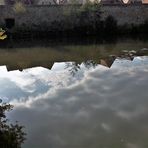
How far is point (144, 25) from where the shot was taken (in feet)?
118

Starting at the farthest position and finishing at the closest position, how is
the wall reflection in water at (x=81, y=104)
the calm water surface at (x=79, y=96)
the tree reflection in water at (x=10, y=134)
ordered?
the calm water surface at (x=79, y=96)
the wall reflection in water at (x=81, y=104)
the tree reflection in water at (x=10, y=134)

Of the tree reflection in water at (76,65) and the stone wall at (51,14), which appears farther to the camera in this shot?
the stone wall at (51,14)

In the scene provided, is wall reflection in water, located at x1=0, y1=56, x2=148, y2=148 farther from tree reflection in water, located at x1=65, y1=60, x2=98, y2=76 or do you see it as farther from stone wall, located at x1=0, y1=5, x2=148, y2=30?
stone wall, located at x1=0, y1=5, x2=148, y2=30

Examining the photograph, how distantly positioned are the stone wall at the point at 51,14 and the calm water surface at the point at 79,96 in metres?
8.51

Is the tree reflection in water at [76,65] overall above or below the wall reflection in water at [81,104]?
below

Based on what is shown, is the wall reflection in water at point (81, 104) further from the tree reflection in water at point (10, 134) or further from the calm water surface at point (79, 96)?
the tree reflection in water at point (10, 134)

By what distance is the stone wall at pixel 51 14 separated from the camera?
34.2 m

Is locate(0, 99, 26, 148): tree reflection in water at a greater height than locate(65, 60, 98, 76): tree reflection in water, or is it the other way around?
locate(0, 99, 26, 148): tree reflection in water

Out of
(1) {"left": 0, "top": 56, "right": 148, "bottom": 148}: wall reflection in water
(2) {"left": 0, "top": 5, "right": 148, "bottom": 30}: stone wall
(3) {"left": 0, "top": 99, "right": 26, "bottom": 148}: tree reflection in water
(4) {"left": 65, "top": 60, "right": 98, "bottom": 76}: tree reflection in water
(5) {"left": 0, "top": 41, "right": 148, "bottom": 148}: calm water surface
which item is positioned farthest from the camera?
(2) {"left": 0, "top": 5, "right": 148, "bottom": 30}: stone wall

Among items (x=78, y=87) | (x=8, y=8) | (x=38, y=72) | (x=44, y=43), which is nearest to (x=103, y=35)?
(x=44, y=43)

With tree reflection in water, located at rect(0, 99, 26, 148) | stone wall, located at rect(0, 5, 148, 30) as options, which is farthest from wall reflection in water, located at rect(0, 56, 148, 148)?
stone wall, located at rect(0, 5, 148, 30)

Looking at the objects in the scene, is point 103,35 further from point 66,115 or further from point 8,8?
point 66,115

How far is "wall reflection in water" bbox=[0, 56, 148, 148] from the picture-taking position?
11625 mm

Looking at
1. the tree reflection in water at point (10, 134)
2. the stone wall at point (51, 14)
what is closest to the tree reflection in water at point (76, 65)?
the tree reflection in water at point (10, 134)
